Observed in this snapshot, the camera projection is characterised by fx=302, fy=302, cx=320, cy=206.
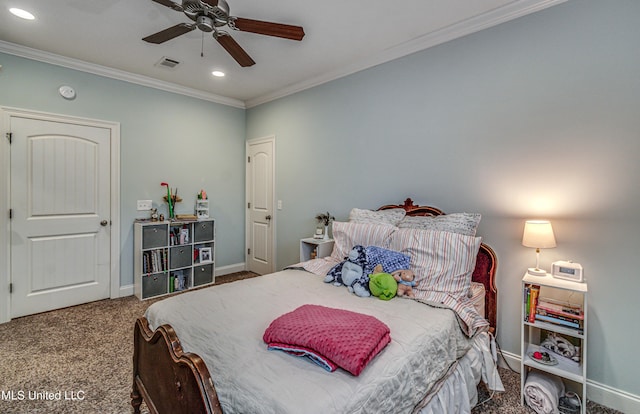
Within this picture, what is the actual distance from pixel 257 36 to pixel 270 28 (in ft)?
2.46

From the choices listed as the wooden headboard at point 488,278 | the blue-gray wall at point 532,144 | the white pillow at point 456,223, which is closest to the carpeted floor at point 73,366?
the wooden headboard at point 488,278

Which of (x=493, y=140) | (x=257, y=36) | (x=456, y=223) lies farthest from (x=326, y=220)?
(x=257, y=36)

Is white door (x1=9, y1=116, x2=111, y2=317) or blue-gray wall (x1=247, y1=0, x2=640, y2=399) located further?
white door (x1=9, y1=116, x2=111, y2=317)

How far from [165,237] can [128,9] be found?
243 centimetres

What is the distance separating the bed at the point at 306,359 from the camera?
42.1 inches

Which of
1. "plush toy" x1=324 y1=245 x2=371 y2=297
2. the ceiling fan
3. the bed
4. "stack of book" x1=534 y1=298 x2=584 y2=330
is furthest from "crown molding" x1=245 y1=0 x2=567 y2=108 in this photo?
"stack of book" x1=534 y1=298 x2=584 y2=330

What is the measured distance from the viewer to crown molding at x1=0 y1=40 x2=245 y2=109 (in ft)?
9.89

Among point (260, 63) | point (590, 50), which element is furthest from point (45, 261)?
point (590, 50)

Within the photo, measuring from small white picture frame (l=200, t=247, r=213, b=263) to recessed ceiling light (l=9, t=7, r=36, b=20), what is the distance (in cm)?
285

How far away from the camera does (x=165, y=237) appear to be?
3.78m

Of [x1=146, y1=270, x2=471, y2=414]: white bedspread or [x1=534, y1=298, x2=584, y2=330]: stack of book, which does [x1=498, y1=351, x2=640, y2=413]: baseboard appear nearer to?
[x1=534, y1=298, x2=584, y2=330]: stack of book

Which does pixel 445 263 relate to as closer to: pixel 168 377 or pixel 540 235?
pixel 540 235

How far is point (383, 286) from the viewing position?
199cm

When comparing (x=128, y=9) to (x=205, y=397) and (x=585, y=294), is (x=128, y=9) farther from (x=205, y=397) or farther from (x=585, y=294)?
(x=585, y=294)
